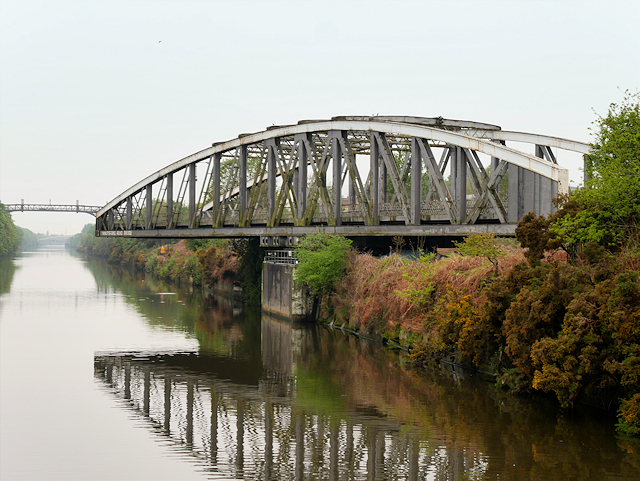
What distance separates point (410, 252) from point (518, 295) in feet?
56.1

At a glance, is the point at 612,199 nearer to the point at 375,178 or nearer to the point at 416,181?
the point at 416,181

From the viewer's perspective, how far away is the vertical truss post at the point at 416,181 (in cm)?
3431

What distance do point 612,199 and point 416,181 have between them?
45.6ft

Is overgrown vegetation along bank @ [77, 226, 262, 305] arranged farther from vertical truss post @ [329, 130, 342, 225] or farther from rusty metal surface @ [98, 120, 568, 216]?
vertical truss post @ [329, 130, 342, 225]

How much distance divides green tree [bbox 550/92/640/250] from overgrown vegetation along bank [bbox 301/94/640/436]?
0.04 metres

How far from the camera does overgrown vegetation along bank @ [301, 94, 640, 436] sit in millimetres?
18312

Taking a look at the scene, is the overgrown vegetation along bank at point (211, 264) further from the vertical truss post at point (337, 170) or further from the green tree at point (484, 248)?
the green tree at point (484, 248)

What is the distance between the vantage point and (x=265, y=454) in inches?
651

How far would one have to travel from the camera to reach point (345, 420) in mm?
19562

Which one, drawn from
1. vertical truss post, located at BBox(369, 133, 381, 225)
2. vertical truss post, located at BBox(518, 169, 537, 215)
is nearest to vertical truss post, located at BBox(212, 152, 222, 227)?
vertical truss post, located at BBox(369, 133, 381, 225)

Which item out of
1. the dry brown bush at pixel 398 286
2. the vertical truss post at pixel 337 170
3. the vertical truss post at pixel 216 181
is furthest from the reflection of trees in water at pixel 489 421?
the vertical truss post at pixel 216 181

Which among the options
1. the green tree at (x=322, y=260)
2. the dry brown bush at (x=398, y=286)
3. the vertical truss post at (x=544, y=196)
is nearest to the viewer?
the dry brown bush at (x=398, y=286)

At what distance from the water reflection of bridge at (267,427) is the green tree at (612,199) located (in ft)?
27.8

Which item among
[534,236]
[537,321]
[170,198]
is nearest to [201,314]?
[170,198]
